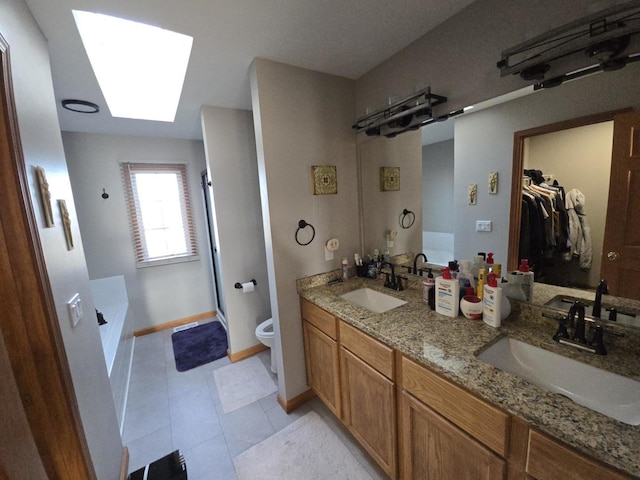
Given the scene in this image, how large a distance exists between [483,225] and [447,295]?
46 cm

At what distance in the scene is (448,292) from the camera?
1315 mm

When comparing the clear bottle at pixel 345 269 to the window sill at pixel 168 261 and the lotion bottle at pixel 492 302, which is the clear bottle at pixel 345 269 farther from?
the window sill at pixel 168 261

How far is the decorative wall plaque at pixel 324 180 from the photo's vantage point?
1.88 metres

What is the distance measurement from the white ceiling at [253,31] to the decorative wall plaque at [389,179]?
724mm

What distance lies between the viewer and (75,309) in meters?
1.14

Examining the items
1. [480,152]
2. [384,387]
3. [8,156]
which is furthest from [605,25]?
[8,156]

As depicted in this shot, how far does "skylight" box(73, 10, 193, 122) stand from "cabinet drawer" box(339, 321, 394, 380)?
6.00ft

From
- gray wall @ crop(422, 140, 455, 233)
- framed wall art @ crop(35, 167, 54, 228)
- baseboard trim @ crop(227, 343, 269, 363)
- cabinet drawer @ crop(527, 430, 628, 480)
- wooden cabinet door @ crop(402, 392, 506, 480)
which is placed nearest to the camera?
cabinet drawer @ crop(527, 430, 628, 480)

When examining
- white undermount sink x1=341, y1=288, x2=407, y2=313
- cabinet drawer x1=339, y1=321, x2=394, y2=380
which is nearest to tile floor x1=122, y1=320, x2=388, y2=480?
cabinet drawer x1=339, y1=321, x2=394, y2=380

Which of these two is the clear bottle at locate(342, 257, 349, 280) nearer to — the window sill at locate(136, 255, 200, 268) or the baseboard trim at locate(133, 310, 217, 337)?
the window sill at locate(136, 255, 200, 268)

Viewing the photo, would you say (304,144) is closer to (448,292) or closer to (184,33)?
(184,33)

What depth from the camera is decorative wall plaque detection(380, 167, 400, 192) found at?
1.95 meters

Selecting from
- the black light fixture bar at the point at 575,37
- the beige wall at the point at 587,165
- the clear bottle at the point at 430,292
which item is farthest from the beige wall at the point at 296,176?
the beige wall at the point at 587,165

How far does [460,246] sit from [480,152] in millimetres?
539
